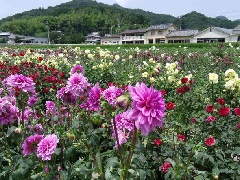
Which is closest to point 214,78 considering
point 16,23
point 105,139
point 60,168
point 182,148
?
point 182,148

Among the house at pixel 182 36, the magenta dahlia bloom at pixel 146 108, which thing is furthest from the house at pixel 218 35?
the magenta dahlia bloom at pixel 146 108

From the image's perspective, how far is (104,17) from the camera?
127 metres

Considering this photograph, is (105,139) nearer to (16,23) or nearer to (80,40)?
(80,40)

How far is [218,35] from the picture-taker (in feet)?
211

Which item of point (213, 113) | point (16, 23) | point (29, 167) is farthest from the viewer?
point (16, 23)

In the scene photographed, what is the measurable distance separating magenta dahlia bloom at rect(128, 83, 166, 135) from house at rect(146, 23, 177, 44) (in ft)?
241

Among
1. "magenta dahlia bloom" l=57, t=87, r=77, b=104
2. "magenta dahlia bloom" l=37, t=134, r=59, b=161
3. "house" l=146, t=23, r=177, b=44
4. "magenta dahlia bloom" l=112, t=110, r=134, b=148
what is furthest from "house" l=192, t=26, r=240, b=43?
"magenta dahlia bloom" l=37, t=134, r=59, b=161

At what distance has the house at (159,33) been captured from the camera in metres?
73.4

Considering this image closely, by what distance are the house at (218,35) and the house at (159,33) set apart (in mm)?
9183

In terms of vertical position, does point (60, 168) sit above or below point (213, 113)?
below

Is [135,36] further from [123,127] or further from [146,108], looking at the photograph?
[146,108]

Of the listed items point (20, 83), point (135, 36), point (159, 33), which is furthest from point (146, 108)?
point (135, 36)

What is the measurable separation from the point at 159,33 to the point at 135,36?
24.9ft

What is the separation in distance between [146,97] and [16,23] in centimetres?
12899
